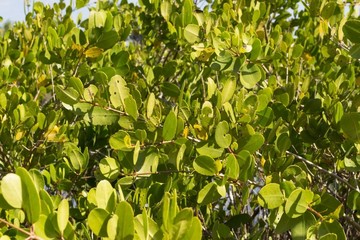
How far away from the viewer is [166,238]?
91 centimetres

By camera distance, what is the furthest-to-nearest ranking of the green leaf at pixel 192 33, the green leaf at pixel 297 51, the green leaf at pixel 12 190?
the green leaf at pixel 297 51 < the green leaf at pixel 192 33 < the green leaf at pixel 12 190

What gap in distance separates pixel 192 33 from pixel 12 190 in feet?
3.80

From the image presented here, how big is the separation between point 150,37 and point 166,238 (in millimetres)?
2524

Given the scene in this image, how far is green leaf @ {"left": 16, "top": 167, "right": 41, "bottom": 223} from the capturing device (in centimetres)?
89

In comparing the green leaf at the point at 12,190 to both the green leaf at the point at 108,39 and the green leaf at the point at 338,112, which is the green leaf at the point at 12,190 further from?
the green leaf at the point at 108,39

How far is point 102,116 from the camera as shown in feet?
5.12

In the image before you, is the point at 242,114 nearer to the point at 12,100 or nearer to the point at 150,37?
the point at 12,100

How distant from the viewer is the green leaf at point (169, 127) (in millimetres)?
1384

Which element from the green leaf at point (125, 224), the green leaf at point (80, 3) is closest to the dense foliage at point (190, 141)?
the green leaf at point (125, 224)

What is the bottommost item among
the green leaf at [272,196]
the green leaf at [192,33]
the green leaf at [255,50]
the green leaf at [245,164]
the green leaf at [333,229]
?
the green leaf at [333,229]

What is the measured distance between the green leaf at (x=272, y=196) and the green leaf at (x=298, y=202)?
0.12 ft

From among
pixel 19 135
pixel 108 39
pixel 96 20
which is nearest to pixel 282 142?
pixel 108 39

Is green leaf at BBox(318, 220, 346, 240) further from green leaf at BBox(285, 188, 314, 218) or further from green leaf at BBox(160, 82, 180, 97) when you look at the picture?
green leaf at BBox(160, 82, 180, 97)

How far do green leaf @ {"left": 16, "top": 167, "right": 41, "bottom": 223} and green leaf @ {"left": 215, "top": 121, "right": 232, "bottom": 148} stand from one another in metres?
0.58
